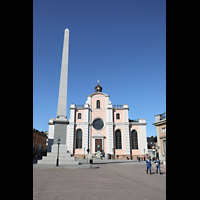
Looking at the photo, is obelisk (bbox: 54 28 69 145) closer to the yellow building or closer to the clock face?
the yellow building

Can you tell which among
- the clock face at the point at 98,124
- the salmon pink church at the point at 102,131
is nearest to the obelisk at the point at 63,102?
the salmon pink church at the point at 102,131

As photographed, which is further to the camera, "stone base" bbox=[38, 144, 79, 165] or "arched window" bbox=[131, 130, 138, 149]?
"arched window" bbox=[131, 130, 138, 149]

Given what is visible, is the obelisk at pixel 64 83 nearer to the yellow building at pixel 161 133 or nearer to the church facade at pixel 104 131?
the yellow building at pixel 161 133

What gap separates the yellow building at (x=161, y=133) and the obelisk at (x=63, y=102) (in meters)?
14.1

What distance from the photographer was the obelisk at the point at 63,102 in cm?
1789

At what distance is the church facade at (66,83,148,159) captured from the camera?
120 feet

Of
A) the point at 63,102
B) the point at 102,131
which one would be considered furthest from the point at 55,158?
the point at 102,131

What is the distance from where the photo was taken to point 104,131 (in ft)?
125

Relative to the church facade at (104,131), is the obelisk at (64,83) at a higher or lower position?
higher

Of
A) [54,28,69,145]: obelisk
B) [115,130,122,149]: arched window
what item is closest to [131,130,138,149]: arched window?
[115,130,122,149]: arched window

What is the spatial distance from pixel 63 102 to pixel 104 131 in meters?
21.6

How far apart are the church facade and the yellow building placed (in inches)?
490
